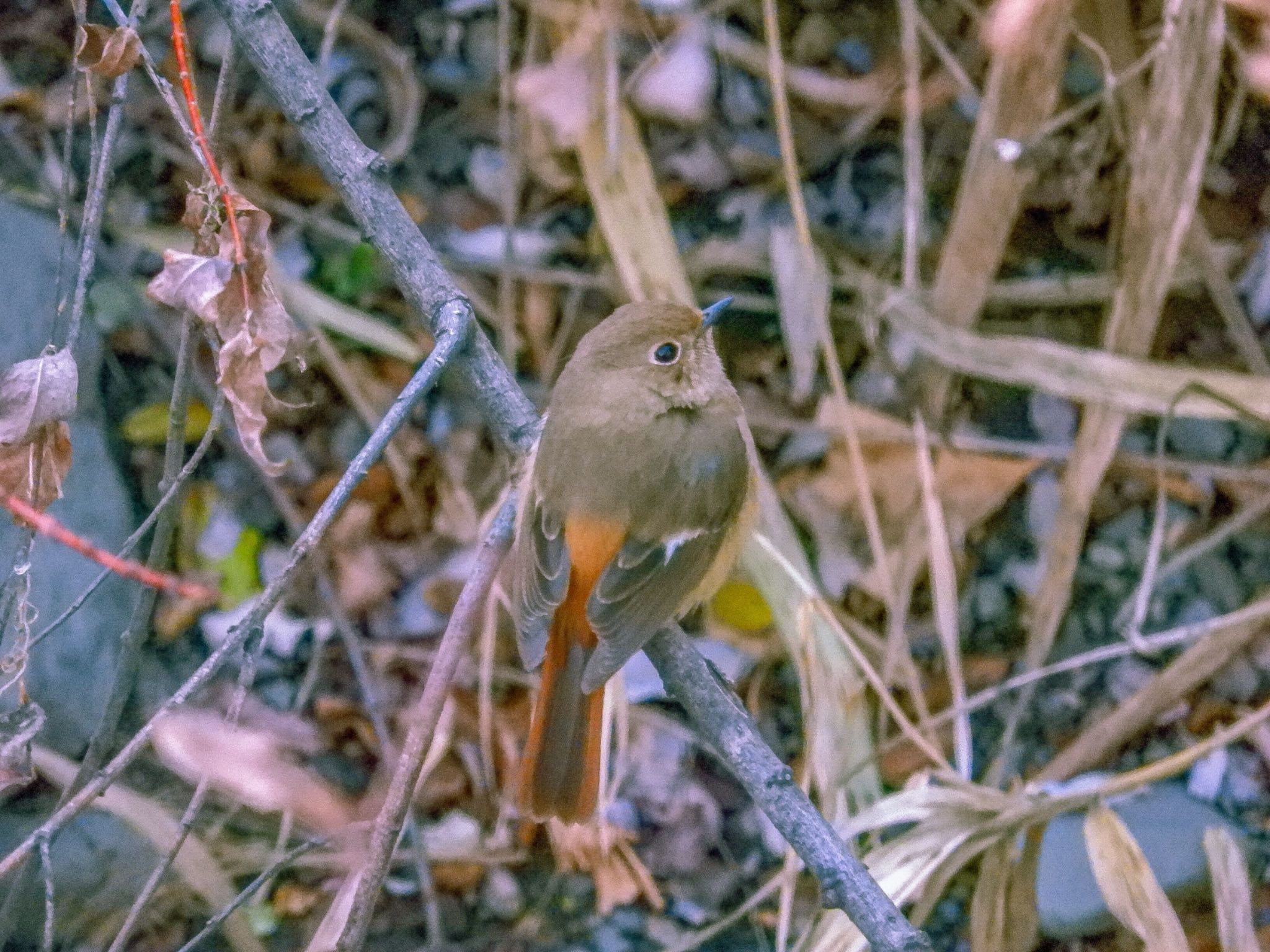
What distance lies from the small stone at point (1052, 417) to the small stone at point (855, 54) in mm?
1195

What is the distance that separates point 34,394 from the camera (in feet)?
7.34

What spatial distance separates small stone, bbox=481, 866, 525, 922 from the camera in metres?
3.78

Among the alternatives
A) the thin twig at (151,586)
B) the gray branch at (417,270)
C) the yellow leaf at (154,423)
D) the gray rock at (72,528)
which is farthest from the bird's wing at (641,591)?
the yellow leaf at (154,423)

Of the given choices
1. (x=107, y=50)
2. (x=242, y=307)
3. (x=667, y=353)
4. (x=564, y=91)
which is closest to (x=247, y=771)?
(x=667, y=353)

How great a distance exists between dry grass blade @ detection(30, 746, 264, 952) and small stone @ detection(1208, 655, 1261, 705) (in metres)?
2.78

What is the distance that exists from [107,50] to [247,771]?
2.00m

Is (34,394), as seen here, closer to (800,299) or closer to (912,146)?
(800,299)

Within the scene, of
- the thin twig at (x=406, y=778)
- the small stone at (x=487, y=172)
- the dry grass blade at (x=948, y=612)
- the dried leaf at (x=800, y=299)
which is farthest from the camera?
the small stone at (x=487, y=172)

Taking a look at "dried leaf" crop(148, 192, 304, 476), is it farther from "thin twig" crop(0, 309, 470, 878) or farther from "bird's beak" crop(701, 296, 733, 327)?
"bird's beak" crop(701, 296, 733, 327)

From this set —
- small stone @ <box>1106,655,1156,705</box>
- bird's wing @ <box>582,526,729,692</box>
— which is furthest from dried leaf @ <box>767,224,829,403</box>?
small stone @ <box>1106,655,1156,705</box>

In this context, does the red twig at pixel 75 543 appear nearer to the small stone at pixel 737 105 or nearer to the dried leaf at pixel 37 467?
the dried leaf at pixel 37 467

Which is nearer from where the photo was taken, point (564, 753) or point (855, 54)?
point (564, 753)

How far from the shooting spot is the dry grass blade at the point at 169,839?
11.4 feet

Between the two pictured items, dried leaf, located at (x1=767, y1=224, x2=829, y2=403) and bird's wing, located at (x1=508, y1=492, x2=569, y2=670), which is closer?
bird's wing, located at (x1=508, y1=492, x2=569, y2=670)
